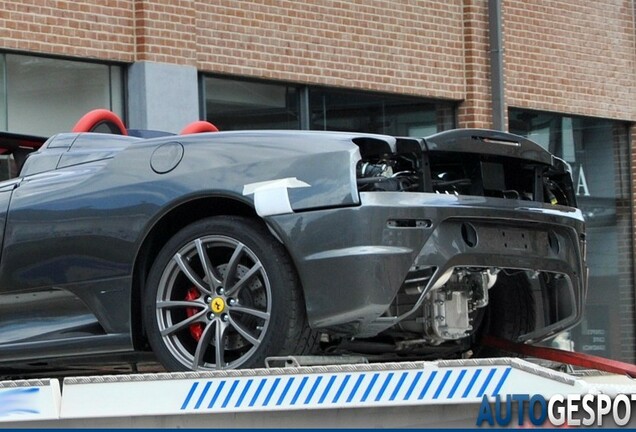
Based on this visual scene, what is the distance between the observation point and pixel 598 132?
17.5m

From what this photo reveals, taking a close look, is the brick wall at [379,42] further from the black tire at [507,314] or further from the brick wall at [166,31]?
the black tire at [507,314]

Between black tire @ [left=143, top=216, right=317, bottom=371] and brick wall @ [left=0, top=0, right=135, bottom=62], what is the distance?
21.1 feet

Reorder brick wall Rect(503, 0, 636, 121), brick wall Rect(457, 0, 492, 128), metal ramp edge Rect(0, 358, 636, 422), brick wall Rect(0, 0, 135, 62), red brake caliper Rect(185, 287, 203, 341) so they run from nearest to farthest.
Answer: metal ramp edge Rect(0, 358, 636, 422) < red brake caliper Rect(185, 287, 203, 341) < brick wall Rect(0, 0, 135, 62) < brick wall Rect(457, 0, 492, 128) < brick wall Rect(503, 0, 636, 121)

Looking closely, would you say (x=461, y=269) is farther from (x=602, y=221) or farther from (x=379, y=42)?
(x=602, y=221)

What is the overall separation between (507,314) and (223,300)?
1557mm

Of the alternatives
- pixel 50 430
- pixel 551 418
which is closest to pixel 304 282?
pixel 50 430

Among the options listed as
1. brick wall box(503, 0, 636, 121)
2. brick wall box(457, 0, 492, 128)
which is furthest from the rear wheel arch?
brick wall box(503, 0, 636, 121)

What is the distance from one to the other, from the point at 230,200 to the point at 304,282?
1.78 feet

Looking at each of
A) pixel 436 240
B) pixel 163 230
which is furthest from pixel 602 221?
pixel 436 240

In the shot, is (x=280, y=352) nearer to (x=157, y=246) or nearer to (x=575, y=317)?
(x=157, y=246)

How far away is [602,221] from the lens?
17.3m

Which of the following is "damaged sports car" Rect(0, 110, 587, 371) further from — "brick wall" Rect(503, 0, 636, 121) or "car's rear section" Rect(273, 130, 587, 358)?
"brick wall" Rect(503, 0, 636, 121)

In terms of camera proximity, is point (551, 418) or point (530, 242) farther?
point (530, 242)

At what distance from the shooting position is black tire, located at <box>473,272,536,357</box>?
6289 mm
